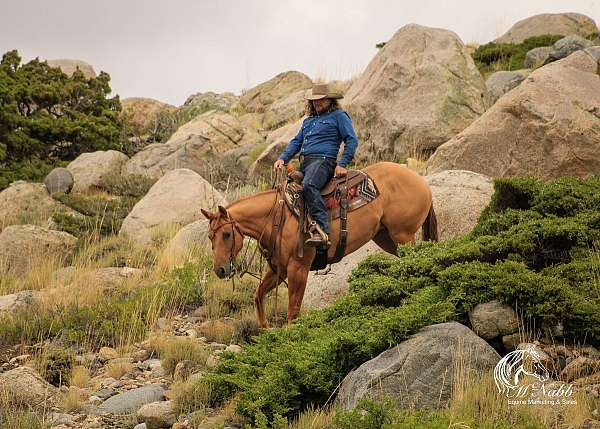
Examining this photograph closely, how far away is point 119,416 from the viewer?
763 cm

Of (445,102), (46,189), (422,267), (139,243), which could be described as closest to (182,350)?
(422,267)

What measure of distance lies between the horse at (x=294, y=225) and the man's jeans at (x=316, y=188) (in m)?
0.29

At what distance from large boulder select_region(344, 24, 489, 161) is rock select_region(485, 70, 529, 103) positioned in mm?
1948

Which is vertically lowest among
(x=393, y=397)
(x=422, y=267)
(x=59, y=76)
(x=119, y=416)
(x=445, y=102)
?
(x=119, y=416)

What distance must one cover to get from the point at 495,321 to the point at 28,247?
1051cm

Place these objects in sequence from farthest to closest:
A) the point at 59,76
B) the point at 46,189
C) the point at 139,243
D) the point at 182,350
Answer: the point at 59,76
the point at 46,189
the point at 139,243
the point at 182,350

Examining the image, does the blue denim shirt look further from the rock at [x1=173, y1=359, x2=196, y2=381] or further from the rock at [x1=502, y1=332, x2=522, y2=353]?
the rock at [x1=502, y1=332, x2=522, y2=353]

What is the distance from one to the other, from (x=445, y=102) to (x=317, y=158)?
8.59 meters

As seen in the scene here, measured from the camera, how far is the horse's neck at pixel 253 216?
32.8 ft

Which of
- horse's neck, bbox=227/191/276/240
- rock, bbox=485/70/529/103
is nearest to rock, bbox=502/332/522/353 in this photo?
horse's neck, bbox=227/191/276/240

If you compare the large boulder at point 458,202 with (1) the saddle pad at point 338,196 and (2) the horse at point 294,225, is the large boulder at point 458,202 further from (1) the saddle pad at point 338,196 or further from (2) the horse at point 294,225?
(1) the saddle pad at point 338,196

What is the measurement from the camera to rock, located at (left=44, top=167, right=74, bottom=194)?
2069 centimetres

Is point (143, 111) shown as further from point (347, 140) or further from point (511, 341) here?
point (511, 341)

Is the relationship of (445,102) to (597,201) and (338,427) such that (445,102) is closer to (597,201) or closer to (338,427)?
(597,201)
